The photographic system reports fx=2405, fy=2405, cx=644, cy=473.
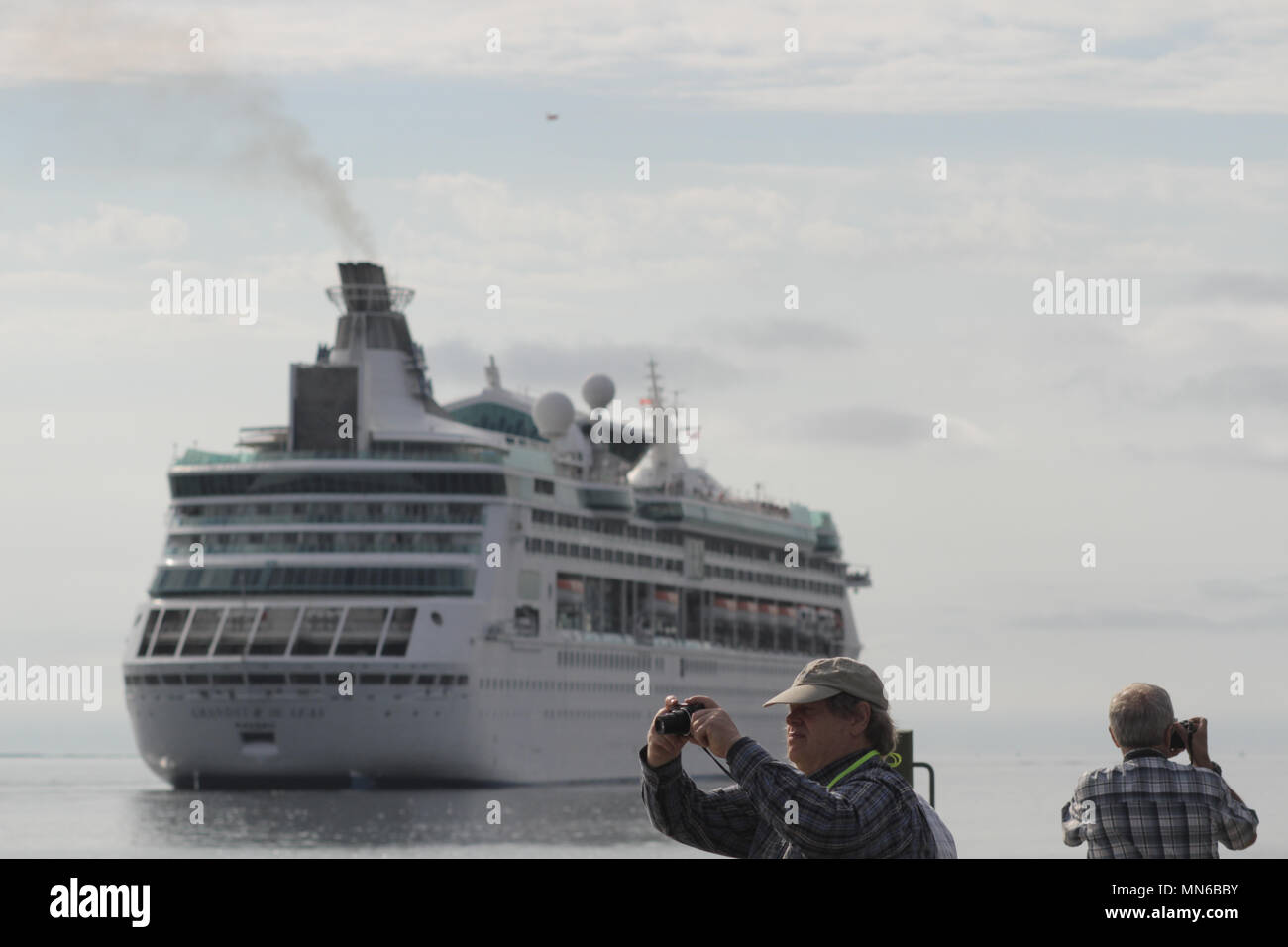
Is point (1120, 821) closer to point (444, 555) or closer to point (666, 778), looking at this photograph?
point (666, 778)

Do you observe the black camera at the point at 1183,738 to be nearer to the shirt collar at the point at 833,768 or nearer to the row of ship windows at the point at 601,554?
the shirt collar at the point at 833,768

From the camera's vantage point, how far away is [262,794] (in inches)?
2896

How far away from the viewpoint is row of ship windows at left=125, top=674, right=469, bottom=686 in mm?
72875

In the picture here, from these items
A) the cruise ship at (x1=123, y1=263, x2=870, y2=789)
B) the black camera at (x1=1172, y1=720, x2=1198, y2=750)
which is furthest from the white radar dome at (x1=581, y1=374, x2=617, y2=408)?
the black camera at (x1=1172, y1=720, x2=1198, y2=750)

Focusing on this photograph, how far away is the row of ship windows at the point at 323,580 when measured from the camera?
3022 inches

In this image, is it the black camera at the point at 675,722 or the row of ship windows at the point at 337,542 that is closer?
the black camera at the point at 675,722

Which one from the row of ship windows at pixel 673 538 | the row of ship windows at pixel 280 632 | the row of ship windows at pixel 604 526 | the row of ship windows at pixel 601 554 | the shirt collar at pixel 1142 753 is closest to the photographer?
the shirt collar at pixel 1142 753

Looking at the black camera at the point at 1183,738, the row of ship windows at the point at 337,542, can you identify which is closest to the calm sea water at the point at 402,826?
the row of ship windows at the point at 337,542

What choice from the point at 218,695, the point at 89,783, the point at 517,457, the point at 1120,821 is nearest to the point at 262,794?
the point at 218,695

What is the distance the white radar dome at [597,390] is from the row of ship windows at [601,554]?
315 inches

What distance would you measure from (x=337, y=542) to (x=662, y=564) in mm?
20645

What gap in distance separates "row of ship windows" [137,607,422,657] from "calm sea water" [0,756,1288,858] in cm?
443

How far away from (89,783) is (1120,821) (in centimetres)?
10761

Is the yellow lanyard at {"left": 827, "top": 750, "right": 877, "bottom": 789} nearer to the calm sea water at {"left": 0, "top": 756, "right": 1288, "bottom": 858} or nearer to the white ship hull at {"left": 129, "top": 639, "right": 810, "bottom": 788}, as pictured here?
the calm sea water at {"left": 0, "top": 756, "right": 1288, "bottom": 858}
